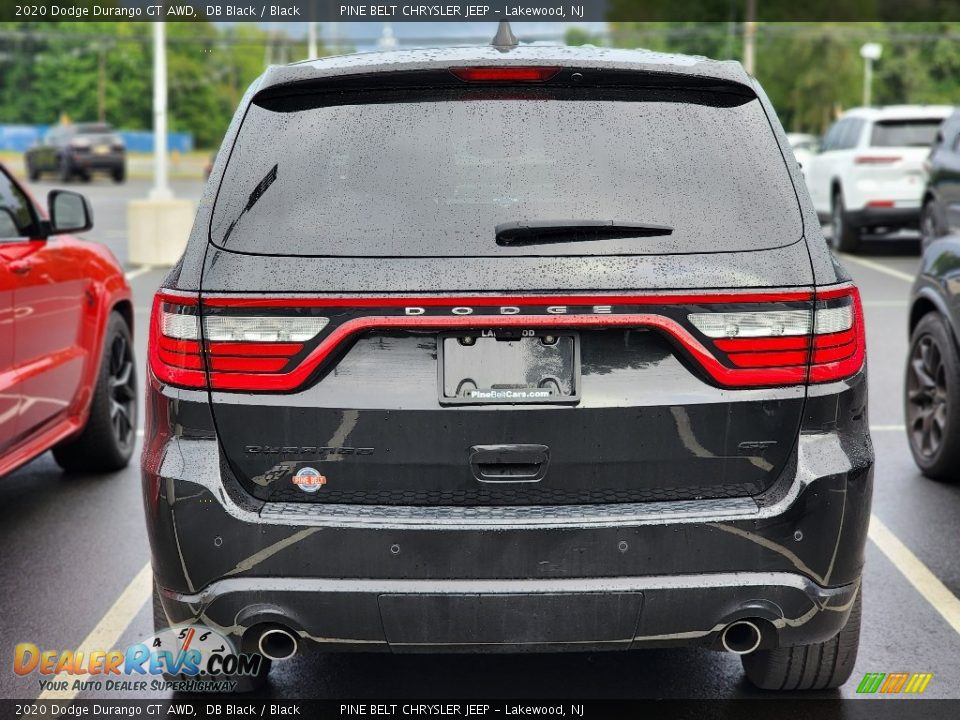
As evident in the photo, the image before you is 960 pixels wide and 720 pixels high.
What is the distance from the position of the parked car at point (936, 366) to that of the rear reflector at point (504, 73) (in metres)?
3.55

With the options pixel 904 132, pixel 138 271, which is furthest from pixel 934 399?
pixel 904 132

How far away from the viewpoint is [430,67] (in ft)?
11.8

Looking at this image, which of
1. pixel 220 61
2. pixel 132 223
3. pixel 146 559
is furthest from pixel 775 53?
pixel 146 559

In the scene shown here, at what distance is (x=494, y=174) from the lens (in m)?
3.44

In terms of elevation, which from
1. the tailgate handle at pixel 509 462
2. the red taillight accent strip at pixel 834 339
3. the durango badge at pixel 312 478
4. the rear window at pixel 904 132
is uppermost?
the red taillight accent strip at pixel 834 339

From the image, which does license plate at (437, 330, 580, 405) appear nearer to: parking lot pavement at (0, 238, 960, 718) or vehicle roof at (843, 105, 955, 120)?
parking lot pavement at (0, 238, 960, 718)

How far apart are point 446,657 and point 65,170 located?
142 ft

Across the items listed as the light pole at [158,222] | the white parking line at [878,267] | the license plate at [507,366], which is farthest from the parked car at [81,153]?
the license plate at [507,366]

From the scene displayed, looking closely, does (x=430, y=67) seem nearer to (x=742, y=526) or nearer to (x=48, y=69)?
(x=742, y=526)

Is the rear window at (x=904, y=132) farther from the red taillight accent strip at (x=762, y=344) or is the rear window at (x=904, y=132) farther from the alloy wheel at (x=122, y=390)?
the red taillight accent strip at (x=762, y=344)

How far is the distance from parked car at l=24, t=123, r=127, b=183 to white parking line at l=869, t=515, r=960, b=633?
4124 cm

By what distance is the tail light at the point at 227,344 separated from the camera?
3.30 m

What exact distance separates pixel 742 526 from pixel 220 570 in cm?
125

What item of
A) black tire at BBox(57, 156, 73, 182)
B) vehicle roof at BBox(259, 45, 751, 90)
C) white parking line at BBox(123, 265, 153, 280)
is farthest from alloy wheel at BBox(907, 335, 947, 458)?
black tire at BBox(57, 156, 73, 182)
